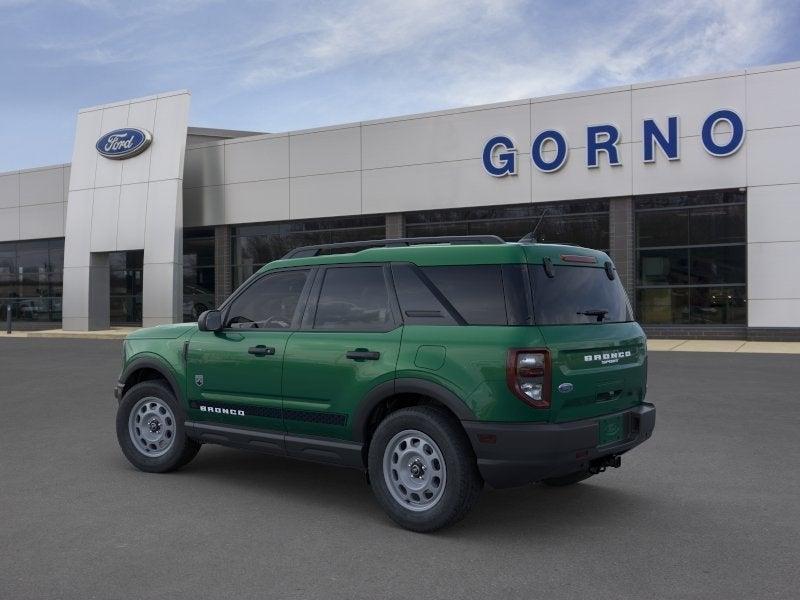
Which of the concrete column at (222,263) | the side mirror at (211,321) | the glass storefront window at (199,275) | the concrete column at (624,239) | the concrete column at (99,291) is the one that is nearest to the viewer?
the side mirror at (211,321)

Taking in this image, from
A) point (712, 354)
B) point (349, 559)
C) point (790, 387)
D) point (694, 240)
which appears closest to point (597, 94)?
point (694, 240)

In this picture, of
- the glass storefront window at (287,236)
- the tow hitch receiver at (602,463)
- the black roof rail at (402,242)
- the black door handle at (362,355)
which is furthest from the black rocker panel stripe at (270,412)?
the glass storefront window at (287,236)

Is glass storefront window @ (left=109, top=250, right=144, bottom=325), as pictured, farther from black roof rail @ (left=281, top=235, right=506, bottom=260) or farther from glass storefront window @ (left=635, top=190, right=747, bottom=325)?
black roof rail @ (left=281, top=235, right=506, bottom=260)

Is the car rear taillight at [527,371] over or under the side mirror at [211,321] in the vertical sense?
under

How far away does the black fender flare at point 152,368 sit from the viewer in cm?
628

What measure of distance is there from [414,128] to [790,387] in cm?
1599

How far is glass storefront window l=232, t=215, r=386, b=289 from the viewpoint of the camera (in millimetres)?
26438

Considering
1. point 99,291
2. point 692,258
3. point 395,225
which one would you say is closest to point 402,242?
point 692,258

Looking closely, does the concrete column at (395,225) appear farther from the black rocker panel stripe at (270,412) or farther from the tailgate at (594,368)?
the tailgate at (594,368)

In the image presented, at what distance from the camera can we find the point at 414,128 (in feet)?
81.7

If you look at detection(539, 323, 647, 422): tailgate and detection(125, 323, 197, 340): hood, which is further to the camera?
detection(125, 323, 197, 340): hood

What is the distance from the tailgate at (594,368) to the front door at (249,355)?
Result: 6.80ft

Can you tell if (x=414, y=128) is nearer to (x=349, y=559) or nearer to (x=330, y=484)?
(x=330, y=484)

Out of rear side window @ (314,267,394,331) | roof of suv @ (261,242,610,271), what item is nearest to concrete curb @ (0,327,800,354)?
roof of suv @ (261,242,610,271)
